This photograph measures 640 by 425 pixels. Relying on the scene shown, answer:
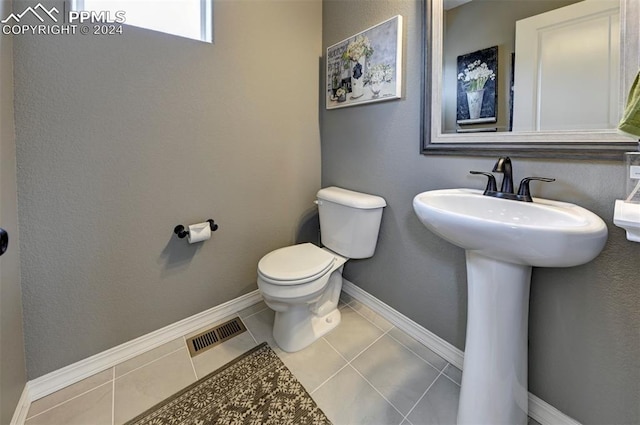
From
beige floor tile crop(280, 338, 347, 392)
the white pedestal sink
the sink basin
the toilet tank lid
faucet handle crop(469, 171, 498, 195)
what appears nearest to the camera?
the sink basin

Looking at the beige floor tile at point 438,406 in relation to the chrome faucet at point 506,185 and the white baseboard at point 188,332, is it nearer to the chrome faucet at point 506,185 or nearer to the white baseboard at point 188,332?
the white baseboard at point 188,332

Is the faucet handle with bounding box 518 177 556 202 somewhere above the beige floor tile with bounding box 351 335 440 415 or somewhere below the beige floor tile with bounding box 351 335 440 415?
above

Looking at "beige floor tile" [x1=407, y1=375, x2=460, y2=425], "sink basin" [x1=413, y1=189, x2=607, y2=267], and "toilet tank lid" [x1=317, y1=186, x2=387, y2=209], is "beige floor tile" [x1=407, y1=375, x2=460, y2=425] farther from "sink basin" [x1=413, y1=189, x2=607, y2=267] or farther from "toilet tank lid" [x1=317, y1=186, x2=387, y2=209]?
"toilet tank lid" [x1=317, y1=186, x2=387, y2=209]

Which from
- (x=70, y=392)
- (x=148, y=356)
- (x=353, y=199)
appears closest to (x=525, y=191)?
(x=353, y=199)

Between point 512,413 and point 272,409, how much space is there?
0.90 m

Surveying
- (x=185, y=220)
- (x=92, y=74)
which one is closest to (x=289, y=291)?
(x=185, y=220)

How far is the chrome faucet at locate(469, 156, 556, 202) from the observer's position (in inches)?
37.7

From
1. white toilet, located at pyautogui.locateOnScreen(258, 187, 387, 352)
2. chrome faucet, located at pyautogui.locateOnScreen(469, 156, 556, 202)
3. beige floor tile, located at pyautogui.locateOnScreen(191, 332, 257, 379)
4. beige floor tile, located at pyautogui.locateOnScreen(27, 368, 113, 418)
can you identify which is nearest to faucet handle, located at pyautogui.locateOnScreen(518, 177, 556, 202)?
chrome faucet, located at pyautogui.locateOnScreen(469, 156, 556, 202)

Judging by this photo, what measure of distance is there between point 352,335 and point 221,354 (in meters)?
0.71

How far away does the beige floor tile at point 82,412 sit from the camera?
3.57 feet

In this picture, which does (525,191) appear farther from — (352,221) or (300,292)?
(300,292)

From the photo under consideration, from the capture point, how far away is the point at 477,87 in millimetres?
1189

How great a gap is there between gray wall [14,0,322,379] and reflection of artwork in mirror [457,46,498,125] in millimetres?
1000

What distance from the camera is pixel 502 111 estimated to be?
1.11 m
